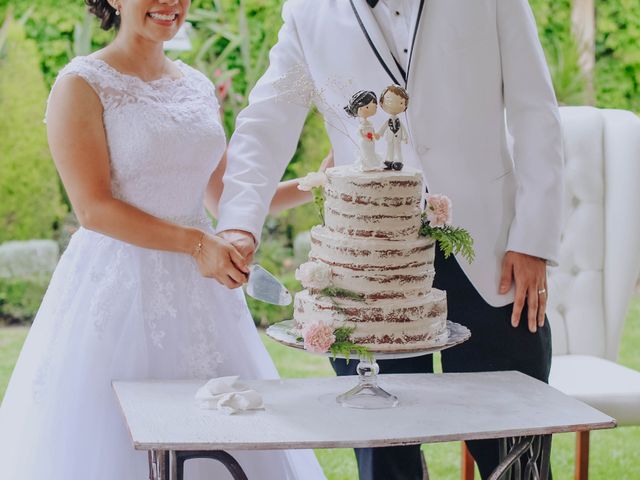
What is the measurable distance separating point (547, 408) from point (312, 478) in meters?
0.86

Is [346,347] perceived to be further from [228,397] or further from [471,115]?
[471,115]

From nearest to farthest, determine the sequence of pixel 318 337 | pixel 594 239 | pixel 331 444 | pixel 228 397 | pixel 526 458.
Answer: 1. pixel 331 444
2. pixel 318 337
3. pixel 228 397
4. pixel 526 458
5. pixel 594 239

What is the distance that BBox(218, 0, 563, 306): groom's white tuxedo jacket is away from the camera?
9.29 feet

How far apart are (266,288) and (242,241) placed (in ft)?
0.68

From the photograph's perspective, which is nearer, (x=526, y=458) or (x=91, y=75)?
(x=526, y=458)

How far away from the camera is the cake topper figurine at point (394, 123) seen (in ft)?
8.18

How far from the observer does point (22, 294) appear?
21.9 feet

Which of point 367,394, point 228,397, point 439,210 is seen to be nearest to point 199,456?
point 228,397

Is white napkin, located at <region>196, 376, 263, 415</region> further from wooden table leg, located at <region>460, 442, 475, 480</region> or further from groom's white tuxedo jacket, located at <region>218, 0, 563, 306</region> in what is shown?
wooden table leg, located at <region>460, 442, 475, 480</region>

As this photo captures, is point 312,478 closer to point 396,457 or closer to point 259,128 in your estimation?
point 396,457

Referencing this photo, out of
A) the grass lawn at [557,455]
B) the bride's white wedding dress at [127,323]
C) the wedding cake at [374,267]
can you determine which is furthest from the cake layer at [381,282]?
the grass lawn at [557,455]

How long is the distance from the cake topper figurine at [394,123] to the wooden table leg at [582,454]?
5.34 ft

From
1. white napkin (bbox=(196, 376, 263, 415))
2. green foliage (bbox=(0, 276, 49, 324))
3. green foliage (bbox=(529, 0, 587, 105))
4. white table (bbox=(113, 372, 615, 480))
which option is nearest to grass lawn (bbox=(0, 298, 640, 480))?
green foliage (bbox=(0, 276, 49, 324))

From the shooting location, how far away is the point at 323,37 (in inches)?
116
